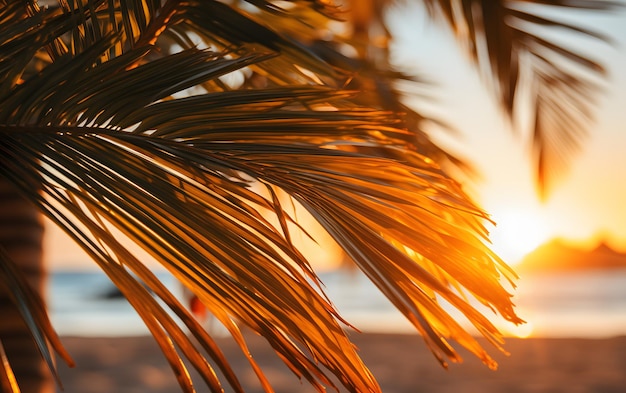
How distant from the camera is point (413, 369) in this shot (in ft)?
17.3

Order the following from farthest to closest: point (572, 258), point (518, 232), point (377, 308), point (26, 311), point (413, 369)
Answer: point (572, 258) → point (377, 308) → point (413, 369) → point (518, 232) → point (26, 311)

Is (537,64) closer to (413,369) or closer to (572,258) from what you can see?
(413,369)

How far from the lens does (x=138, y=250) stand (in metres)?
1.12

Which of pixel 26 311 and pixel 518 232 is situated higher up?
pixel 518 232

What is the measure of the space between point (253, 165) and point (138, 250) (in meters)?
0.26

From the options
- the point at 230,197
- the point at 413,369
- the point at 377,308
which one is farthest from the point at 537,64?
the point at 377,308

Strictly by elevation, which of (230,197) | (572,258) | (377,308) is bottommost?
(230,197)

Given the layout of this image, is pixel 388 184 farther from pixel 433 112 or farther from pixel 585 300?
pixel 585 300

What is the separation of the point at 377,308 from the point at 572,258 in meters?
17.9

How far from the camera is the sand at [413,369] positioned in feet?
14.7

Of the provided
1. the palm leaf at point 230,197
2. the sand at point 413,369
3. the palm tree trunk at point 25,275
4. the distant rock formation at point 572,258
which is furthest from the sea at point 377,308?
the distant rock formation at point 572,258

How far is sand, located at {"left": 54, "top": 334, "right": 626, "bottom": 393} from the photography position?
4477 millimetres

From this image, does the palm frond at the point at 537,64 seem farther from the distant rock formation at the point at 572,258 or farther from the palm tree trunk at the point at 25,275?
the distant rock formation at the point at 572,258

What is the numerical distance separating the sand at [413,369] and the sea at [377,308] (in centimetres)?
65
